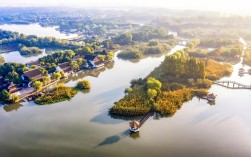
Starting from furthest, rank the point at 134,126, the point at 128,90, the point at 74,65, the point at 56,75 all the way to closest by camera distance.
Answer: the point at 74,65 → the point at 56,75 → the point at 128,90 → the point at 134,126

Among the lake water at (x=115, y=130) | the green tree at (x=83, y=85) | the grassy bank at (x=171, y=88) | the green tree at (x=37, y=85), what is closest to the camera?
the lake water at (x=115, y=130)

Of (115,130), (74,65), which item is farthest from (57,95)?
(74,65)

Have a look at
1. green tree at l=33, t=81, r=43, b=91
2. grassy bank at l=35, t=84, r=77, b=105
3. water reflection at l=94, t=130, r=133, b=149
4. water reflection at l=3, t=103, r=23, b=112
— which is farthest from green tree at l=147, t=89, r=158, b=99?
water reflection at l=3, t=103, r=23, b=112

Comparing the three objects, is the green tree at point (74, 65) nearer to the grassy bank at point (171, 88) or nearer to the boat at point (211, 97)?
the grassy bank at point (171, 88)

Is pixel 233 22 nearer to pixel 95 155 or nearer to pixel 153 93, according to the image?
pixel 153 93

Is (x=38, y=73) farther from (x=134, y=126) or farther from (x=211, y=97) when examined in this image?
(x=211, y=97)

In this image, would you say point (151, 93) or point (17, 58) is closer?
point (151, 93)

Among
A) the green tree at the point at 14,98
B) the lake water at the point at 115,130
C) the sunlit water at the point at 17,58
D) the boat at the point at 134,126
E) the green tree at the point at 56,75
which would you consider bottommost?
the lake water at the point at 115,130

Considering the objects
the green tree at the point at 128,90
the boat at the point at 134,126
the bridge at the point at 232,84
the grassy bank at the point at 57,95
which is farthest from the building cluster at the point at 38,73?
the bridge at the point at 232,84

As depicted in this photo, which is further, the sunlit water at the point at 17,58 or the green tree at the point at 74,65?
the sunlit water at the point at 17,58

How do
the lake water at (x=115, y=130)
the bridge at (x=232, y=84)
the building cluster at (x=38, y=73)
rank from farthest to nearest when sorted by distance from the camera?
the bridge at (x=232, y=84), the building cluster at (x=38, y=73), the lake water at (x=115, y=130)
